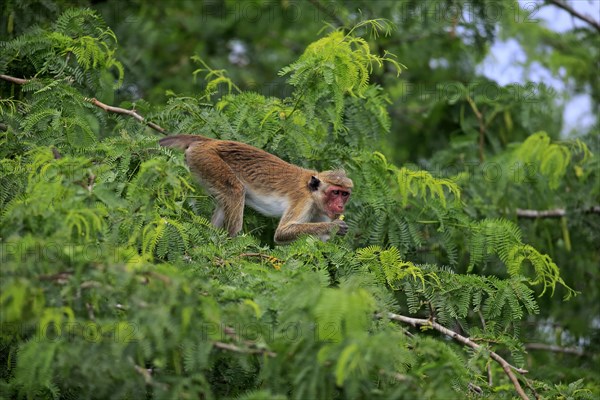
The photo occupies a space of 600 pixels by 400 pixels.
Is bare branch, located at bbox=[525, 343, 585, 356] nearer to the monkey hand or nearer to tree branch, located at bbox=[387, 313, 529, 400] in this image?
the monkey hand

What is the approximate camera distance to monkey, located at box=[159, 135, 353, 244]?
29.4 feet

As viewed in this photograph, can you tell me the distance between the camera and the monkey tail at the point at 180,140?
8820 millimetres

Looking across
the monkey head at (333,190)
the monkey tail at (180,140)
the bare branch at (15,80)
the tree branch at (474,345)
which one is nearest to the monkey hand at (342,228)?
the monkey head at (333,190)

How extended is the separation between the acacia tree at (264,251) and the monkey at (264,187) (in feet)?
0.81

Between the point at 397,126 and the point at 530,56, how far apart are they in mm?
2954

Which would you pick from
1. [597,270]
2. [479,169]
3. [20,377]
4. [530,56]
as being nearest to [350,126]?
[479,169]

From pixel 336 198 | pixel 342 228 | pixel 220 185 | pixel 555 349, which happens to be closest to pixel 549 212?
pixel 555 349

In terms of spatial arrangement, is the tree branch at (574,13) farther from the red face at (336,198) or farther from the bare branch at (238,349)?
the bare branch at (238,349)

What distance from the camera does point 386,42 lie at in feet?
48.4

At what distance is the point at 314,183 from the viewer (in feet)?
30.9

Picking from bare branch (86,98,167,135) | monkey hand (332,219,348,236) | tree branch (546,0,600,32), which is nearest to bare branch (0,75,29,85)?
bare branch (86,98,167,135)

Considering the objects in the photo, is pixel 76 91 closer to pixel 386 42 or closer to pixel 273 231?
pixel 273 231

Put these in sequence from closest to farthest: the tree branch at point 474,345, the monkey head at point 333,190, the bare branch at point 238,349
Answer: the bare branch at point 238,349 < the tree branch at point 474,345 < the monkey head at point 333,190

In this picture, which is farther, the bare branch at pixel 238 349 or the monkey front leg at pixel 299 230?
the monkey front leg at pixel 299 230
